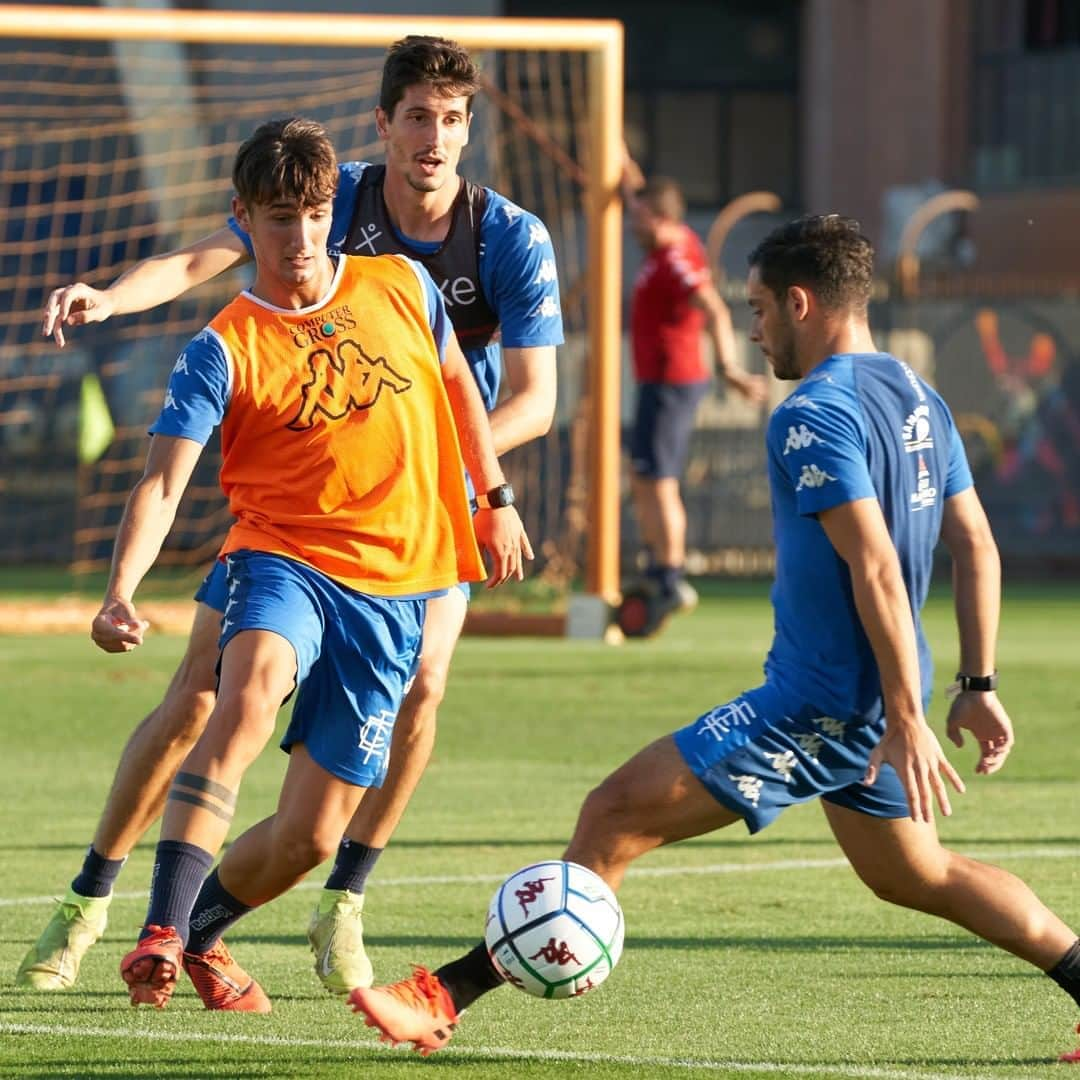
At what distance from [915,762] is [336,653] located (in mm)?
1375

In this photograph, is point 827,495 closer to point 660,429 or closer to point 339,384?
point 339,384

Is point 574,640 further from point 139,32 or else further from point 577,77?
point 577,77

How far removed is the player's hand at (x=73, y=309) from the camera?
5.74m

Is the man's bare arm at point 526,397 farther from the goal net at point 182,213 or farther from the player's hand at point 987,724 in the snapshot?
the goal net at point 182,213

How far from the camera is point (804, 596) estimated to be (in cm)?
503

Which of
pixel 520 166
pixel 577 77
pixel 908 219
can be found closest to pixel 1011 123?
pixel 908 219

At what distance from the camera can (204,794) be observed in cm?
531

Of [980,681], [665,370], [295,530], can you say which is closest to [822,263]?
[980,681]

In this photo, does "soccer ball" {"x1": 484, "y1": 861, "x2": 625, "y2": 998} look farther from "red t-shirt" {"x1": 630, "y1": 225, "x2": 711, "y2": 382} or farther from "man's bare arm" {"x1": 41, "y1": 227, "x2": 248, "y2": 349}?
"red t-shirt" {"x1": 630, "y1": 225, "x2": 711, "y2": 382}

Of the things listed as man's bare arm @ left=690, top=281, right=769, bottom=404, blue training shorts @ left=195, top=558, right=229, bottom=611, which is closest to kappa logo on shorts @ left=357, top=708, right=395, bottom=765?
blue training shorts @ left=195, top=558, right=229, bottom=611

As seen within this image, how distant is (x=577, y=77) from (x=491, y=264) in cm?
2556

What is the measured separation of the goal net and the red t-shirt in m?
0.46

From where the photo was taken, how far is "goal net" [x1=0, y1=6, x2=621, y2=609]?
15.1 metres

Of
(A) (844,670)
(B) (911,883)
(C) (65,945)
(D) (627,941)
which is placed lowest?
(D) (627,941)
